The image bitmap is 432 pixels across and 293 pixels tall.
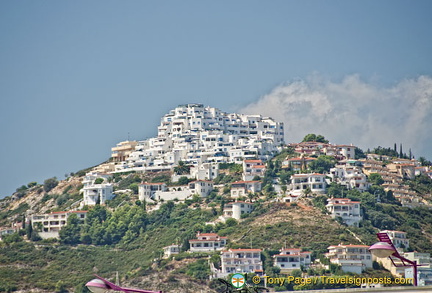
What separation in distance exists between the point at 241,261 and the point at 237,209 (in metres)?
13.5

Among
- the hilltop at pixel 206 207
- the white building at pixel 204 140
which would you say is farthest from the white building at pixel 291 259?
the white building at pixel 204 140

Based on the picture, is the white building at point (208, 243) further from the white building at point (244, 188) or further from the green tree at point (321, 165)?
the green tree at point (321, 165)

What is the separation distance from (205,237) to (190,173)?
21.7 metres

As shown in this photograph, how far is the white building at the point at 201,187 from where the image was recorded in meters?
131

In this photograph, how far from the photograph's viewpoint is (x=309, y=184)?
125 meters

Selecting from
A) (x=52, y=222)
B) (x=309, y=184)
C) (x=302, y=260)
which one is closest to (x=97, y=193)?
(x=52, y=222)

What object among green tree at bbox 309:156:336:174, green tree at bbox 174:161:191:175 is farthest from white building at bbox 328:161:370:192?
green tree at bbox 174:161:191:175

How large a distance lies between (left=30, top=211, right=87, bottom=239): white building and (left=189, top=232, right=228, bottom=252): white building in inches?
763

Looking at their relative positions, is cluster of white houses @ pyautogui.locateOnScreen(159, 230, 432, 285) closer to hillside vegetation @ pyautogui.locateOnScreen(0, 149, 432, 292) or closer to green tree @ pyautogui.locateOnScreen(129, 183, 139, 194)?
hillside vegetation @ pyautogui.locateOnScreen(0, 149, 432, 292)

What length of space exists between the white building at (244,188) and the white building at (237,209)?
4.16 meters

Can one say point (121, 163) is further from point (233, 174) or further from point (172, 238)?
point (172, 238)

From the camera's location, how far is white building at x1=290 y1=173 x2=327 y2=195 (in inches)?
4897

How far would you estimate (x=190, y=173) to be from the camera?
450ft

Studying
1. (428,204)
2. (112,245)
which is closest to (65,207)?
(112,245)
